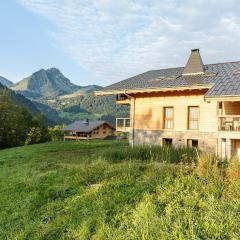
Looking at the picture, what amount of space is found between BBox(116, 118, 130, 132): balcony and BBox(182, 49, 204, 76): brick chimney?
5.71 metres

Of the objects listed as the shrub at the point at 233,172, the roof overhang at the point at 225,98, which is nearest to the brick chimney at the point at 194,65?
the roof overhang at the point at 225,98

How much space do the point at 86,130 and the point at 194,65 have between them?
217 ft

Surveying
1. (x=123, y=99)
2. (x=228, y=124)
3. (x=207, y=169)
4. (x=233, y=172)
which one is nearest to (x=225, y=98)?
(x=228, y=124)

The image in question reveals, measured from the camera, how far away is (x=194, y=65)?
25.6 m

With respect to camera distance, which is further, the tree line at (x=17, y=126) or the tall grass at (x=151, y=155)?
the tree line at (x=17, y=126)

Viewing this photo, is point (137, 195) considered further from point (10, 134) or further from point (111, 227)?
point (10, 134)

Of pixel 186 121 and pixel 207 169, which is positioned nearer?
pixel 207 169

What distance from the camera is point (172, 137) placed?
77.4 ft

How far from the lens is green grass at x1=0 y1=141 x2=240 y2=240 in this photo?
735 cm

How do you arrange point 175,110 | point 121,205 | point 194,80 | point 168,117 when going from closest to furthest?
1. point 121,205
2. point 194,80
3. point 175,110
4. point 168,117

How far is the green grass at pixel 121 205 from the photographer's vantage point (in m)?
7.35

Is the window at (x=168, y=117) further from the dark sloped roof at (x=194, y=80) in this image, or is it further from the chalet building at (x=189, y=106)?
the dark sloped roof at (x=194, y=80)

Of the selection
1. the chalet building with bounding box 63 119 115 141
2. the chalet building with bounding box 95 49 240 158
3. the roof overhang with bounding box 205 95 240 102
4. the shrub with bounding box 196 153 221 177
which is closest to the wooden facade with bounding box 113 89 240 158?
the chalet building with bounding box 95 49 240 158

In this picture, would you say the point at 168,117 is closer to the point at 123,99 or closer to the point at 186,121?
the point at 186,121
